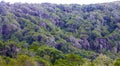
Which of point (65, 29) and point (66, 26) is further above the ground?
point (66, 26)

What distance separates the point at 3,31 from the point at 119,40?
4994 cm

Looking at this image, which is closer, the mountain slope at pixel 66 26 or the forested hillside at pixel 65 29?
the forested hillside at pixel 65 29

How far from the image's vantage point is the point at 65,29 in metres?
161

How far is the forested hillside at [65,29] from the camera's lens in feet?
403

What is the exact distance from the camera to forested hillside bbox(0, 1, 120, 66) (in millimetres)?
122875

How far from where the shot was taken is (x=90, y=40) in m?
142

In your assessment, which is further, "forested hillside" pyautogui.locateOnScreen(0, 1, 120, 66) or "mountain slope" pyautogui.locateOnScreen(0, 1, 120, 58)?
"mountain slope" pyautogui.locateOnScreen(0, 1, 120, 58)

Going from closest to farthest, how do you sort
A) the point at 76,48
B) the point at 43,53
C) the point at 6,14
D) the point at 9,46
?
1. the point at 43,53
2. the point at 9,46
3. the point at 76,48
4. the point at 6,14

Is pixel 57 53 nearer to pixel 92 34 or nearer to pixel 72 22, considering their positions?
pixel 92 34

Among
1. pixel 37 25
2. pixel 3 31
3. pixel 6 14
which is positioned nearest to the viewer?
pixel 3 31

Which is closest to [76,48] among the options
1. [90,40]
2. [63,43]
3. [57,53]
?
[63,43]

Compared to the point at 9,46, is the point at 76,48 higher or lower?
lower

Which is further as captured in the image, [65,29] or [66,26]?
[66,26]

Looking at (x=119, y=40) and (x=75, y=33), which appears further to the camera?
(x=75, y=33)
